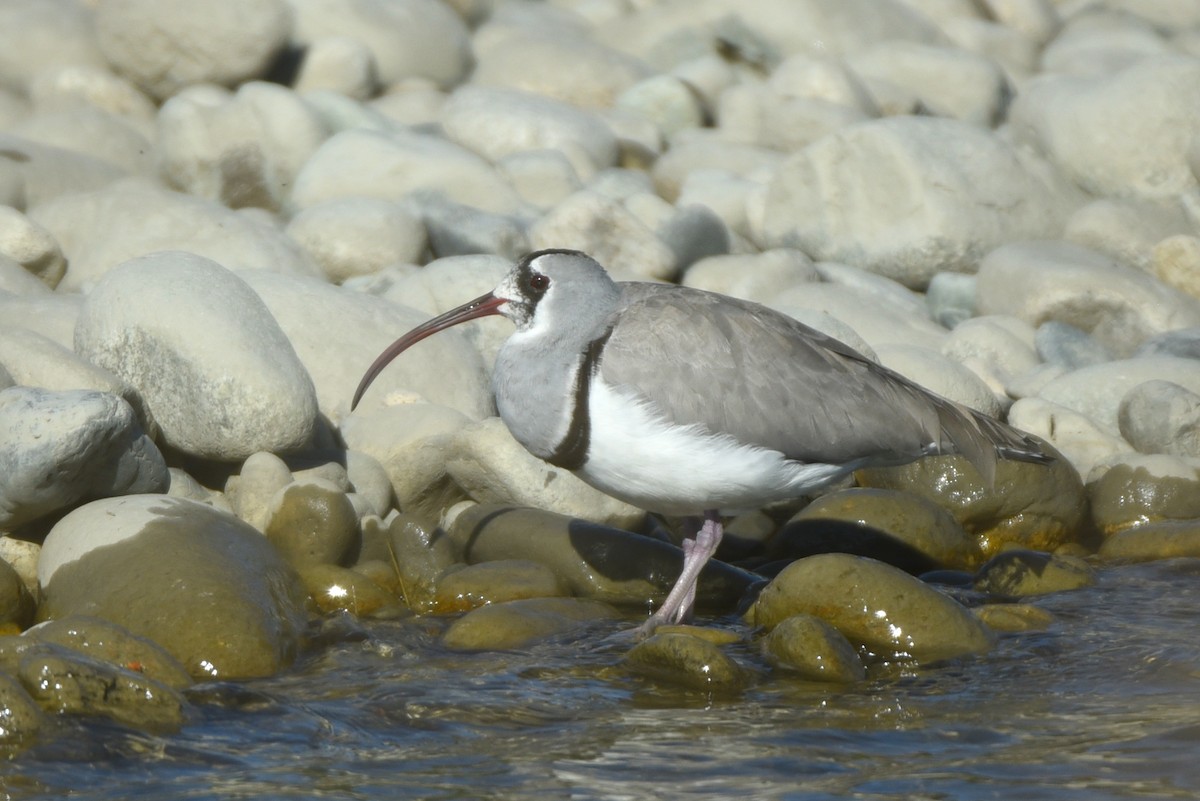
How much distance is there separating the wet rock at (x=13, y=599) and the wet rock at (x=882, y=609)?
3724mm

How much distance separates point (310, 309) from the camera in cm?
1081

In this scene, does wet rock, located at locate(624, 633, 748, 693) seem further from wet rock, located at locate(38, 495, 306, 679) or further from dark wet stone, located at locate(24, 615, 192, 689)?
dark wet stone, located at locate(24, 615, 192, 689)

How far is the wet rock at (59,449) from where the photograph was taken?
26.5 feet

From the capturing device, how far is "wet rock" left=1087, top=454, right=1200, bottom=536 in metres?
9.98

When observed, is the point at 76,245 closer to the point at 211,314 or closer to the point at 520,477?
the point at 211,314

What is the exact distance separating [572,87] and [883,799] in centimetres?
1364

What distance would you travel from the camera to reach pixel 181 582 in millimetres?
7547

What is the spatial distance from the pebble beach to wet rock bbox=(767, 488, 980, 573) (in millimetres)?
24

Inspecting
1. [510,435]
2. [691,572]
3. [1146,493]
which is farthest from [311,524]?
[1146,493]

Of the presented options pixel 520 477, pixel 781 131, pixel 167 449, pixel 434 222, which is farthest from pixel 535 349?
pixel 781 131

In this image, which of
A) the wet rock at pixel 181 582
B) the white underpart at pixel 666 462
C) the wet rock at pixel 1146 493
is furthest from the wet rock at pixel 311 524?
the wet rock at pixel 1146 493

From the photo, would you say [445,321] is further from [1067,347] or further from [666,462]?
[1067,347]

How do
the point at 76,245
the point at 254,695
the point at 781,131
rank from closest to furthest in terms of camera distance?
the point at 254,695 → the point at 76,245 → the point at 781,131

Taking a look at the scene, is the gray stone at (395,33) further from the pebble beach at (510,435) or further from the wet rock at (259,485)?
the wet rock at (259,485)
